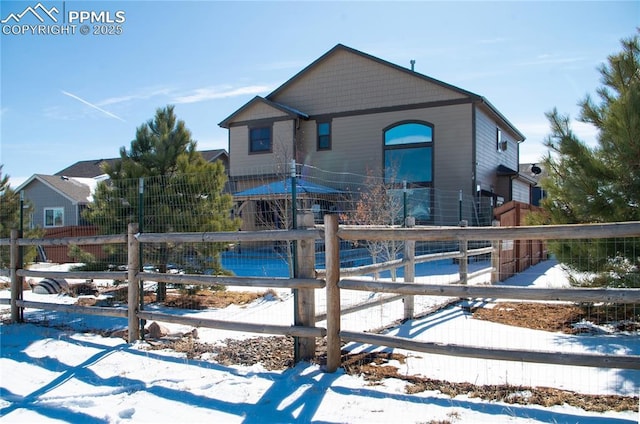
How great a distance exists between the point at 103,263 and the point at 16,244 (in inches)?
74.1

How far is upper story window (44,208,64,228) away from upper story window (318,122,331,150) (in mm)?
14275

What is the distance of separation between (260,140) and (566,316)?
55.4 feet

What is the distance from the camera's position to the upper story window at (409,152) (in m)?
19.7

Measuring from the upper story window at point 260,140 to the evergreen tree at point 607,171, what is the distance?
52.0 feet

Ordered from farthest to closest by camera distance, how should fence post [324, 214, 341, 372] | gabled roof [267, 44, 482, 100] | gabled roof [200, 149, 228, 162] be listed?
1. gabled roof [200, 149, 228, 162]
2. gabled roof [267, 44, 482, 100]
3. fence post [324, 214, 341, 372]

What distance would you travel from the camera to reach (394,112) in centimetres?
2005

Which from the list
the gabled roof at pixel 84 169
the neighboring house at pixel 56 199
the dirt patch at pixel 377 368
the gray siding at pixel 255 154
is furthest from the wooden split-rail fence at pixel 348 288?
the gabled roof at pixel 84 169

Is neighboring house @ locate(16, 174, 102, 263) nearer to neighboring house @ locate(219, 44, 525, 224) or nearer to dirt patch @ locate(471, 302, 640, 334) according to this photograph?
neighboring house @ locate(219, 44, 525, 224)

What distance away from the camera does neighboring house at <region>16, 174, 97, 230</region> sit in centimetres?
2550

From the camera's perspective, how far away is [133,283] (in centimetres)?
670

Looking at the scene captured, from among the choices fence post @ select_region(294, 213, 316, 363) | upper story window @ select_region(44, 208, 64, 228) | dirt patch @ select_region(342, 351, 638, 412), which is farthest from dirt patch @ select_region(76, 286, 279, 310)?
upper story window @ select_region(44, 208, 64, 228)

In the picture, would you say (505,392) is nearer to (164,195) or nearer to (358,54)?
(164,195)

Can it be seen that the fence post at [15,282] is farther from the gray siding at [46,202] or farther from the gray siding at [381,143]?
the gray siding at [46,202]

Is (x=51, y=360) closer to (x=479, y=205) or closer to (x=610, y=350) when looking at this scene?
(x=610, y=350)
